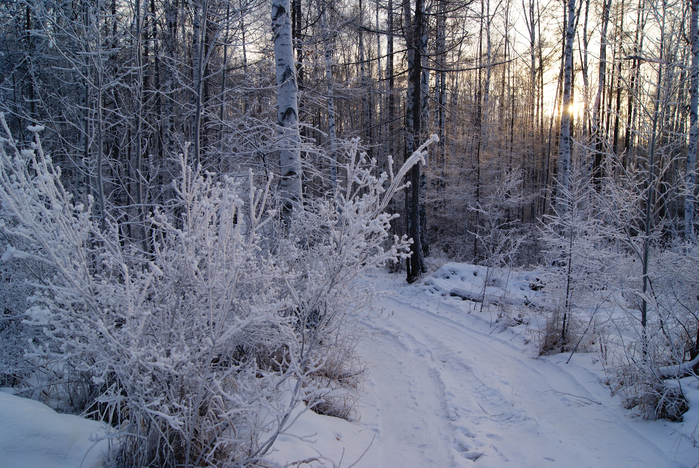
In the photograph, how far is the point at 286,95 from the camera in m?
5.46

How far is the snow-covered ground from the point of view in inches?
77.0

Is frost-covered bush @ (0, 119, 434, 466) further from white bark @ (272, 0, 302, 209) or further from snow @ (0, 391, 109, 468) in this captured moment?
white bark @ (272, 0, 302, 209)

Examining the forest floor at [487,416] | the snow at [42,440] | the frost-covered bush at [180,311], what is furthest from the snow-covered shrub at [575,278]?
the snow at [42,440]

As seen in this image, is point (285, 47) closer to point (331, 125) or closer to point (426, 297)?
point (426, 297)

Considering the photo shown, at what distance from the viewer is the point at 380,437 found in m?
3.18

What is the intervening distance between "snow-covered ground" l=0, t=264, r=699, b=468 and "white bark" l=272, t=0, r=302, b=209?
8.32 feet

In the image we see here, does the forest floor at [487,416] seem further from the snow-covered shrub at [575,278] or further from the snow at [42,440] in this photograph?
the snow at [42,440]

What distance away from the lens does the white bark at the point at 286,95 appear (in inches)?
210

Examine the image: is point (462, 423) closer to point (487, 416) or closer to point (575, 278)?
point (487, 416)

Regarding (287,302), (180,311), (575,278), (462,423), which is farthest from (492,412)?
(180,311)

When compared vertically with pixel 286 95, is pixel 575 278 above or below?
below

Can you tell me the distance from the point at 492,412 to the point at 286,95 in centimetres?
496

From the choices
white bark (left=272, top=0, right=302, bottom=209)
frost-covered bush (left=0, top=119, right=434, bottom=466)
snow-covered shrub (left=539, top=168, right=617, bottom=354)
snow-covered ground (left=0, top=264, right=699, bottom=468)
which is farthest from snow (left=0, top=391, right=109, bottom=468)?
snow-covered shrub (left=539, top=168, right=617, bottom=354)

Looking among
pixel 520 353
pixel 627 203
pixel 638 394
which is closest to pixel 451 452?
pixel 638 394
